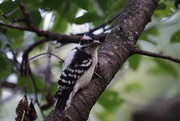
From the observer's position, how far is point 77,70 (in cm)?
249

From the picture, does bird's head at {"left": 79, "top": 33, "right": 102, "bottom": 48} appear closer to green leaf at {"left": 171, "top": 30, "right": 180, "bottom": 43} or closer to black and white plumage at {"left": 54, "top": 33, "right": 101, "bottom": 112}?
black and white plumage at {"left": 54, "top": 33, "right": 101, "bottom": 112}

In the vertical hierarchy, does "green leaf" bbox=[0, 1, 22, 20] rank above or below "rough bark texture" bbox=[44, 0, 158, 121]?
above

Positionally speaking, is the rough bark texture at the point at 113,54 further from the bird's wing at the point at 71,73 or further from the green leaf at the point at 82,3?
the green leaf at the point at 82,3

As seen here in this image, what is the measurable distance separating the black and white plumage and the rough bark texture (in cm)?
10

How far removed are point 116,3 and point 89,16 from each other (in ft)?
0.90

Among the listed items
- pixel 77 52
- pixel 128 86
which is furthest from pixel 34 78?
pixel 128 86

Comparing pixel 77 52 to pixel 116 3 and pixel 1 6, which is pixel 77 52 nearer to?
pixel 116 3

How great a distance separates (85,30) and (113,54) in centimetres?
110

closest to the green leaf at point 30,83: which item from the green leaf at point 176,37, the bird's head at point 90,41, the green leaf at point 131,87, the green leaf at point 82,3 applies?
the bird's head at point 90,41

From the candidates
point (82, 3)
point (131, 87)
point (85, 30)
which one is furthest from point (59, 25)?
point (131, 87)

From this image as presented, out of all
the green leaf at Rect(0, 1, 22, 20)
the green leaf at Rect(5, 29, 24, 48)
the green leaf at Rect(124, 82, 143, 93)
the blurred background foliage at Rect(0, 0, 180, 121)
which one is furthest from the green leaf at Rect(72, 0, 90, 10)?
the green leaf at Rect(124, 82, 143, 93)

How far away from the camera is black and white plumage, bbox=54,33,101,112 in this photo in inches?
87.8

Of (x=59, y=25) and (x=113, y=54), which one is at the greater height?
(x=59, y=25)

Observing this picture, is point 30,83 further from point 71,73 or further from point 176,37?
point 176,37
